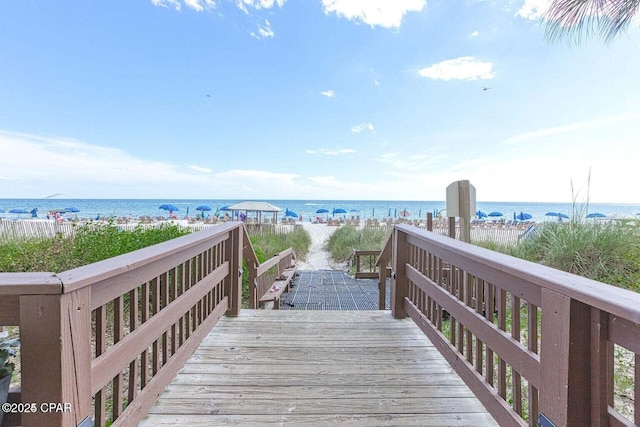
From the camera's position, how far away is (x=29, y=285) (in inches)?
34.1

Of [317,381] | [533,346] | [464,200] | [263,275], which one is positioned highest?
[464,200]

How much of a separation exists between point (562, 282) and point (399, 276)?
2.02 meters

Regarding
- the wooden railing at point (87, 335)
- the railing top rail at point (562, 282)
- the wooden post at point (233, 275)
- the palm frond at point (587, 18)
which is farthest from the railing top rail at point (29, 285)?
the palm frond at point (587, 18)

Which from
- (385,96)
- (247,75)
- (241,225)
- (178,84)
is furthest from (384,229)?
(178,84)

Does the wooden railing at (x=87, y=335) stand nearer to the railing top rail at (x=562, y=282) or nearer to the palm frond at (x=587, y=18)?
the railing top rail at (x=562, y=282)

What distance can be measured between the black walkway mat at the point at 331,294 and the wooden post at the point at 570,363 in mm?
3763

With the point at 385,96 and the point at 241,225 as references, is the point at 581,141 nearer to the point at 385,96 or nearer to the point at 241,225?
the point at 385,96

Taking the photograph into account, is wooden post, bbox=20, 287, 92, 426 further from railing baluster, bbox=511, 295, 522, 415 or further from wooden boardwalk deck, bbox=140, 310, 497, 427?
railing baluster, bbox=511, 295, 522, 415

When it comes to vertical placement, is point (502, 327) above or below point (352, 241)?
above

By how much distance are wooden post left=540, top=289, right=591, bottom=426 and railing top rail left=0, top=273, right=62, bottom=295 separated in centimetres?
155

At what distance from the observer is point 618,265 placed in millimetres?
3971

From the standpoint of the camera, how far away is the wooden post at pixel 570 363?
3.11 ft

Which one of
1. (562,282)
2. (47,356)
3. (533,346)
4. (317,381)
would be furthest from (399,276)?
(47,356)

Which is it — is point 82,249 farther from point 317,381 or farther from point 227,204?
point 227,204
